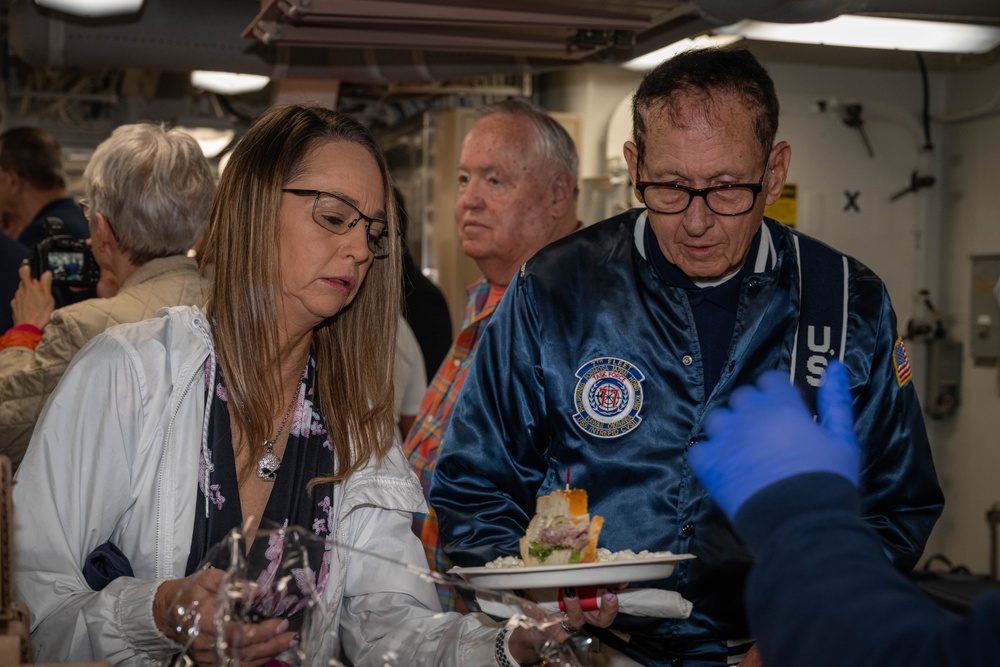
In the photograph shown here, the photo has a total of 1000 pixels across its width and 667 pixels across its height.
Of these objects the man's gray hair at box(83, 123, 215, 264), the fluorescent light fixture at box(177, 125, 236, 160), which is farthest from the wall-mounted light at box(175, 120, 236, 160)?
the man's gray hair at box(83, 123, 215, 264)

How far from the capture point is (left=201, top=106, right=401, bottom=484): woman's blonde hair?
1859 millimetres

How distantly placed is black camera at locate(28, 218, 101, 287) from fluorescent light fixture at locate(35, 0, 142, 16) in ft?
3.41

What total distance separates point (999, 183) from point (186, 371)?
16.6 feet

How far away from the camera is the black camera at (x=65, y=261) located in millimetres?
2994

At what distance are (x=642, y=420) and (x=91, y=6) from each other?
2704mm

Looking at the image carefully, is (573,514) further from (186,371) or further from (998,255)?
(998,255)

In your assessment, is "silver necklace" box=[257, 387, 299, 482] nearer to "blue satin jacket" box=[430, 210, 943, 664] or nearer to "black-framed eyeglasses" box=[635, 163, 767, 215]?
"blue satin jacket" box=[430, 210, 943, 664]

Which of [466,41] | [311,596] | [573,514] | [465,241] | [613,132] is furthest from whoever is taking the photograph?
[613,132]

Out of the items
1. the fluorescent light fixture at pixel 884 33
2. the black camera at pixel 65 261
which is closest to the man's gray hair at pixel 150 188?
the black camera at pixel 65 261

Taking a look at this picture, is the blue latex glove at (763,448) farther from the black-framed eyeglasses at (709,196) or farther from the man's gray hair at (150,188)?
the man's gray hair at (150,188)

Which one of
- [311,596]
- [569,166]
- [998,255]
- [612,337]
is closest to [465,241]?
[569,166]

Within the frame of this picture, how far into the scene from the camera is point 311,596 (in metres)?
1.35

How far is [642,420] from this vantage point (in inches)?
76.6

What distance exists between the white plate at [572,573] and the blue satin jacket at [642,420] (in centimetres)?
32
